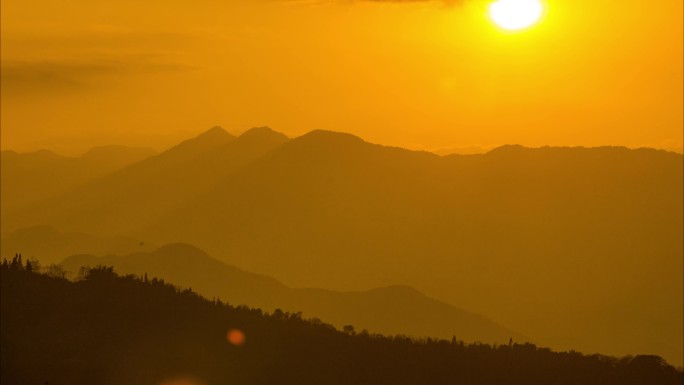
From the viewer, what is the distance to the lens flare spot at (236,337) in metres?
76.8

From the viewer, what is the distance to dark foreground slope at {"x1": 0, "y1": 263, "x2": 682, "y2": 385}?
197 ft

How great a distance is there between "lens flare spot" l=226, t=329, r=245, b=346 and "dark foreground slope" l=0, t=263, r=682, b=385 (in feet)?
1.83

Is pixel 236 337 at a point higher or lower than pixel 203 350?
higher

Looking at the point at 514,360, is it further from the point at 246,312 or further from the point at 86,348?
the point at 86,348

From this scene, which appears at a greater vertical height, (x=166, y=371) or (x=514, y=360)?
(x=514, y=360)

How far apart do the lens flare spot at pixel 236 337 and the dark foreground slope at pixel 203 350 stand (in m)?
0.56

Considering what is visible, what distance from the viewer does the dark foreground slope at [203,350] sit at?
197 ft

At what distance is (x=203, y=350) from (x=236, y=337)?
538cm

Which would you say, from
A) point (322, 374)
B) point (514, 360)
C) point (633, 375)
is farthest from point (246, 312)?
point (633, 375)

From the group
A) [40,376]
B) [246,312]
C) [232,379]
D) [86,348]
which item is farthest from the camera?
[246,312]

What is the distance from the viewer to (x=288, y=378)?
235 feet

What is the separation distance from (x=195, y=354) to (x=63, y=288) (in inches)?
399

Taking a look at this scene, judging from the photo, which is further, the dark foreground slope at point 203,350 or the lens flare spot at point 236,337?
the lens flare spot at point 236,337

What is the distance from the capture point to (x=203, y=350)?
7356 cm
